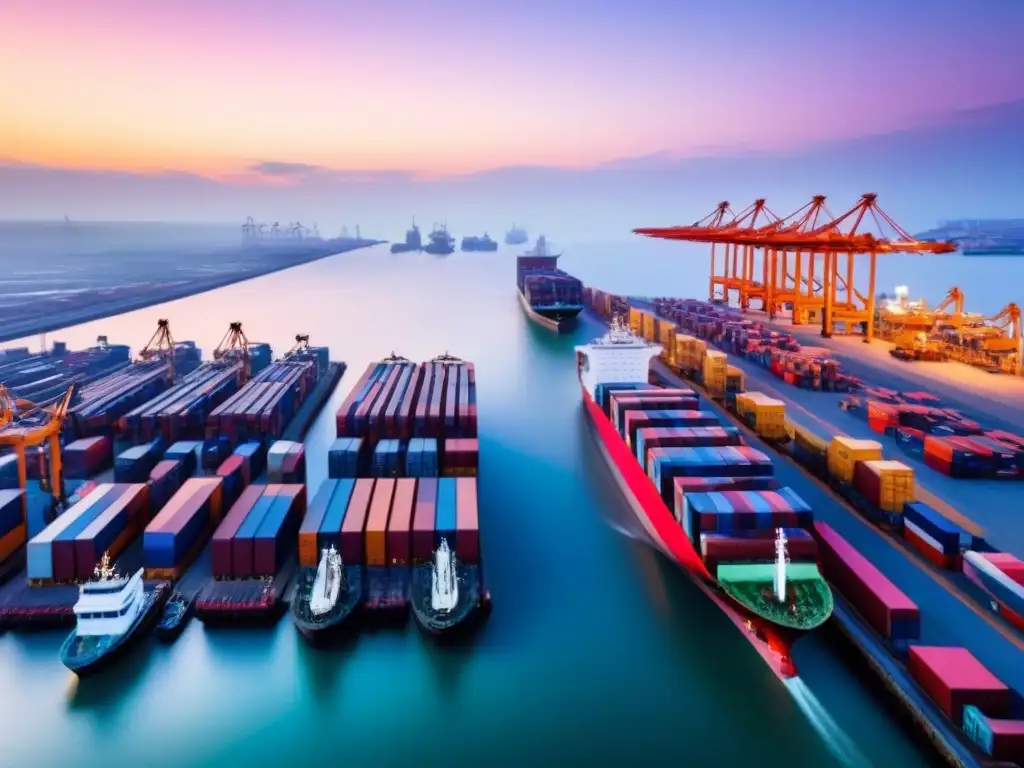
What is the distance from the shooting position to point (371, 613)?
8922 millimetres

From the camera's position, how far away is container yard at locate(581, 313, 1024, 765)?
6.46 metres

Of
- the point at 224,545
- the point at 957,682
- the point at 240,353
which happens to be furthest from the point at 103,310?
the point at 957,682

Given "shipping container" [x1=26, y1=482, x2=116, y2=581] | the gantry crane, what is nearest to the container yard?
"shipping container" [x1=26, y1=482, x2=116, y2=581]

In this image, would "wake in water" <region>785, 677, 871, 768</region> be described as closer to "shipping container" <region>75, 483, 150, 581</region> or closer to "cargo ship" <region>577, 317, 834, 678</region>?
"cargo ship" <region>577, 317, 834, 678</region>

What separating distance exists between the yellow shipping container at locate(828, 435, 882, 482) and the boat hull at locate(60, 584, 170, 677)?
35.5 feet

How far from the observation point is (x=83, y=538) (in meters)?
9.28

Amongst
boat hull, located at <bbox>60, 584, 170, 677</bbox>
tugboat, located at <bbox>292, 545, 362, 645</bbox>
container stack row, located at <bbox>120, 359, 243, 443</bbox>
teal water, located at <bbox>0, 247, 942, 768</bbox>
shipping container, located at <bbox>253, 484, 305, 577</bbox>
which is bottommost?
teal water, located at <bbox>0, 247, 942, 768</bbox>

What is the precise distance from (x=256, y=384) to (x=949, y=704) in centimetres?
1765

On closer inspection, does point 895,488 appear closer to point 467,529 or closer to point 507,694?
point 467,529

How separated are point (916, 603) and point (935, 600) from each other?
0.26 m

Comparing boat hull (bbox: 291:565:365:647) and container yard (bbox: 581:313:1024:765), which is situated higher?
container yard (bbox: 581:313:1024:765)

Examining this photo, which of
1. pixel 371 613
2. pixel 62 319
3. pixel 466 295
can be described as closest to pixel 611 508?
pixel 371 613

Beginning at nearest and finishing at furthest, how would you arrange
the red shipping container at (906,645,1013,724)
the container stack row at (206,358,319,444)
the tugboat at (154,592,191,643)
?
the red shipping container at (906,645,1013,724) → the tugboat at (154,592,191,643) → the container stack row at (206,358,319,444)

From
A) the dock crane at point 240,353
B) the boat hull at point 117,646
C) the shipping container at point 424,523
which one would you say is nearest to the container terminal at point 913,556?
the shipping container at point 424,523
